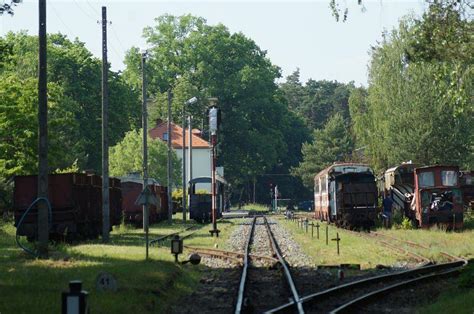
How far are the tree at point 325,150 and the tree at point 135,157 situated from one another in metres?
44.8

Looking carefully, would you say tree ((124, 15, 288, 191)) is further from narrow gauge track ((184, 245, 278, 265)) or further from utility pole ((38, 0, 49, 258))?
utility pole ((38, 0, 49, 258))

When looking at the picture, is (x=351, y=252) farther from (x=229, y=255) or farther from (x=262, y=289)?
(x=262, y=289)

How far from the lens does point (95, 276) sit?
17.8 m

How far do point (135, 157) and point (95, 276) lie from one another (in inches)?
2228

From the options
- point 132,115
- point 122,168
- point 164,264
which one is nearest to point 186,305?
point 164,264

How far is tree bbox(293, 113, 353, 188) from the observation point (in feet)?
392

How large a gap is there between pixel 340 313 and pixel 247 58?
278 feet

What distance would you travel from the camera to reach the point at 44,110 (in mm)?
23047

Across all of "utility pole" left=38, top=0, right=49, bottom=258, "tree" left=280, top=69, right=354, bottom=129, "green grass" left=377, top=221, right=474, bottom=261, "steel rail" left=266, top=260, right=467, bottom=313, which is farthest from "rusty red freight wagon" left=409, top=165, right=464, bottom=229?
"tree" left=280, top=69, right=354, bottom=129

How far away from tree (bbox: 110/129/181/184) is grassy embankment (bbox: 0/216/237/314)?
4714 cm

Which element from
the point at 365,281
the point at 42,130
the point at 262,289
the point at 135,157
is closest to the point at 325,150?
the point at 135,157

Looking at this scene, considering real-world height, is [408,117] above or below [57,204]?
above

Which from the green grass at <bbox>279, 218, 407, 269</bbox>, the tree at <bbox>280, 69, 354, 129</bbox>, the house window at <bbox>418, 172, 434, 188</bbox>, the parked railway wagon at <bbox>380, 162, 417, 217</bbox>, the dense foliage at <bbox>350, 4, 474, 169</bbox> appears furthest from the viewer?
the tree at <bbox>280, 69, 354, 129</bbox>

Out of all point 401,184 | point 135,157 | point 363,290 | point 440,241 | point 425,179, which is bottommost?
point 363,290
